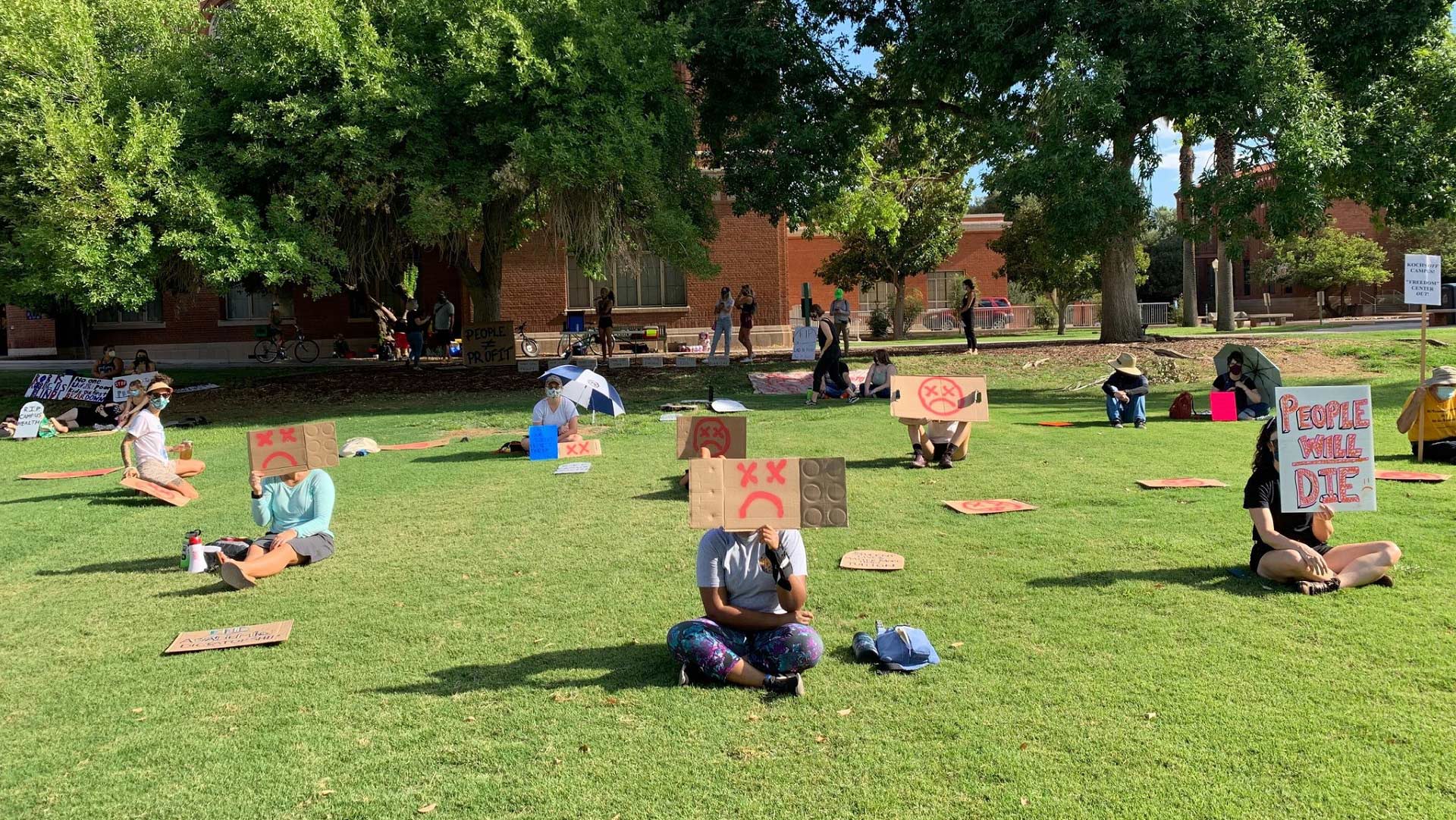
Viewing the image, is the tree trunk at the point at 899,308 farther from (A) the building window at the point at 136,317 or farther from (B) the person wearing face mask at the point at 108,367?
(B) the person wearing face mask at the point at 108,367

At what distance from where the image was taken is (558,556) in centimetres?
818

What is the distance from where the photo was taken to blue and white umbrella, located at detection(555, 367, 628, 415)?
13930 mm

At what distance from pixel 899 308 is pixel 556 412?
2992 centimetres

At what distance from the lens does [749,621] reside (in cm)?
534

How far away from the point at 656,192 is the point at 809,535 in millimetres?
13601

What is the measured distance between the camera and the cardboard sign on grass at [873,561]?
747 cm

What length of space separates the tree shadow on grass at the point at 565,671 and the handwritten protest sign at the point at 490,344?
20163mm

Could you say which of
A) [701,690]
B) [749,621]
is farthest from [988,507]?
[701,690]

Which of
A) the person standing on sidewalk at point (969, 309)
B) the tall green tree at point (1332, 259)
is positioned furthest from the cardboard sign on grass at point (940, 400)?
the tall green tree at point (1332, 259)

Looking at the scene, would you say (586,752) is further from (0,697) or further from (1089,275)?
(1089,275)

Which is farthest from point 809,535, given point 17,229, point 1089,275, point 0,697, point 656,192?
point 1089,275

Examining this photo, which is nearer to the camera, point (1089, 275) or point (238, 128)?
point (238, 128)

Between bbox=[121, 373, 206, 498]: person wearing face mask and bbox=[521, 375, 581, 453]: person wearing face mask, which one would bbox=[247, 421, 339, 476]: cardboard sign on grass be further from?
bbox=[521, 375, 581, 453]: person wearing face mask

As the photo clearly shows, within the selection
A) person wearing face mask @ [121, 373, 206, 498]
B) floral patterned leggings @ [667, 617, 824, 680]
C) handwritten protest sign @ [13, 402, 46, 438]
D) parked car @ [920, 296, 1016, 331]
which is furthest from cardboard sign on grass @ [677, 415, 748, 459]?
parked car @ [920, 296, 1016, 331]
